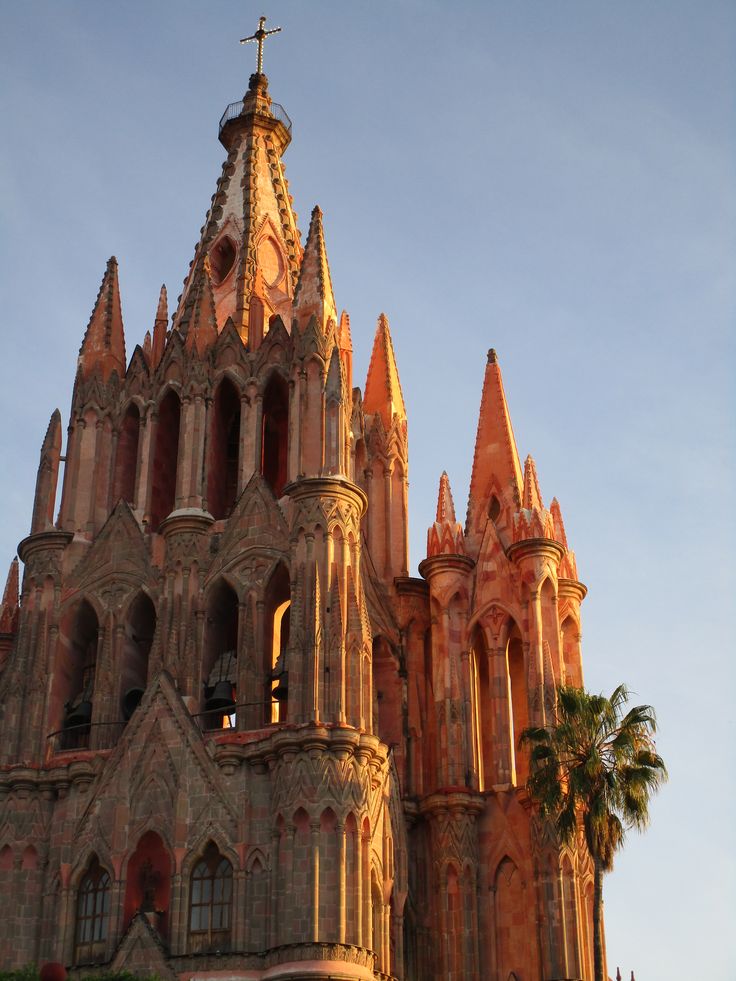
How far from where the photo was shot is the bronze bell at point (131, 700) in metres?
37.6

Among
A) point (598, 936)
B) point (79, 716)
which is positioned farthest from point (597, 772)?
point (79, 716)

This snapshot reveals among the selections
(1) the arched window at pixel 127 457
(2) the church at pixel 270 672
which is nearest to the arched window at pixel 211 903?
(2) the church at pixel 270 672

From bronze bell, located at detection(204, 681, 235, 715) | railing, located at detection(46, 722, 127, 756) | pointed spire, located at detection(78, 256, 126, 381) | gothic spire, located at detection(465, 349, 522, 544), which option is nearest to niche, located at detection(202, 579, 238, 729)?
bronze bell, located at detection(204, 681, 235, 715)

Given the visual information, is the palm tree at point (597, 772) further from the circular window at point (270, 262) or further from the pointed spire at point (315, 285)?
the circular window at point (270, 262)

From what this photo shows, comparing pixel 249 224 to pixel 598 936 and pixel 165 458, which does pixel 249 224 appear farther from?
pixel 598 936

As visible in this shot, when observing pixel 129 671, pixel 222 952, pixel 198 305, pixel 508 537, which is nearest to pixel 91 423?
pixel 198 305

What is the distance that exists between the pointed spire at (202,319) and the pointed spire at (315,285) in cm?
246

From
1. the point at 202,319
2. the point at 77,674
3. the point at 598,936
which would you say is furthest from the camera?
the point at 202,319

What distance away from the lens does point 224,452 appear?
41844 mm

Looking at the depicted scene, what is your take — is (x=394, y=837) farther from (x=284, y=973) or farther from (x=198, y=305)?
(x=198, y=305)

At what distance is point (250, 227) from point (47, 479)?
33.3ft

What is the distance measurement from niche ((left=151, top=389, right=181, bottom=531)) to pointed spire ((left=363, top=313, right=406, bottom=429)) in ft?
20.1

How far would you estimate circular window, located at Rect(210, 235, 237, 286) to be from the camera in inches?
1796

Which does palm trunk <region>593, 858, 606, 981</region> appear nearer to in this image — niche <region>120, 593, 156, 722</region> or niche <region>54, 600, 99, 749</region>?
niche <region>120, 593, 156, 722</region>
